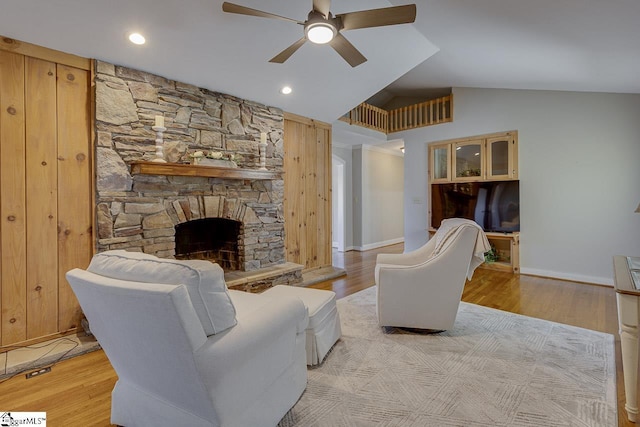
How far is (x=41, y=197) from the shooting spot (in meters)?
2.57

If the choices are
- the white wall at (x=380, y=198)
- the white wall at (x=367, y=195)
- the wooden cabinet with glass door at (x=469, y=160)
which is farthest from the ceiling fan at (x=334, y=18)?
the white wall at (x=380, y=198)

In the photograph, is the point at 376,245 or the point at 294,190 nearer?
the point at 294,190

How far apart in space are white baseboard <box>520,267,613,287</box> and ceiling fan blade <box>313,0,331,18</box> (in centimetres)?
498

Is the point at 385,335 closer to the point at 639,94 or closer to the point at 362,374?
the point at 362,374

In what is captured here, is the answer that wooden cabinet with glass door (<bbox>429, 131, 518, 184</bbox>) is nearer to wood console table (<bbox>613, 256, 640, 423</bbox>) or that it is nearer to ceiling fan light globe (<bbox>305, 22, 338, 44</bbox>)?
wood console table (<bbox>613, 256, 640, 423</bbox>)

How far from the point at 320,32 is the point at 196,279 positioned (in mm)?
1876

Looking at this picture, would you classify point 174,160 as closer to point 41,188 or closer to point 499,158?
point 41,188

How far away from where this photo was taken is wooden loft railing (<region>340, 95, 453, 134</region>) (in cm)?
614

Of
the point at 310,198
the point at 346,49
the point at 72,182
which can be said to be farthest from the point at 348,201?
the point at 72,182

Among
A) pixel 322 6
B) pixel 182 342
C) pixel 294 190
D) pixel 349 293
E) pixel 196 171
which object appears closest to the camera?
pixel 182 342

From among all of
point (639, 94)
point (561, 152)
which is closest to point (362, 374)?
→ point (561, 152)

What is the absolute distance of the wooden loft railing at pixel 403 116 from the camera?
6.14 m

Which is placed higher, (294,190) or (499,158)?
(499,158)

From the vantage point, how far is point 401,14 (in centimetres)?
209
